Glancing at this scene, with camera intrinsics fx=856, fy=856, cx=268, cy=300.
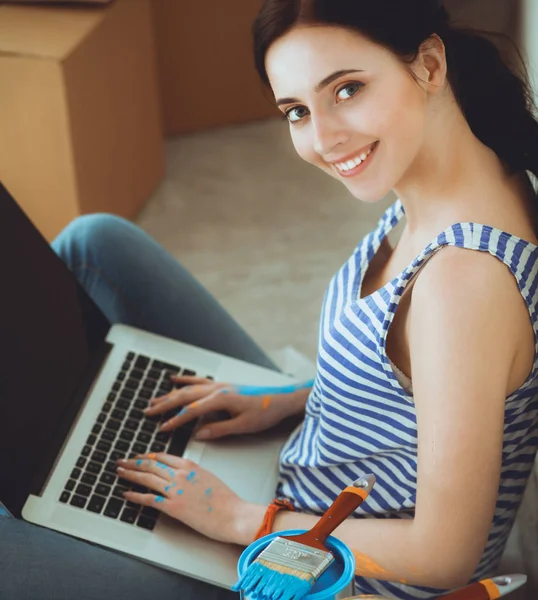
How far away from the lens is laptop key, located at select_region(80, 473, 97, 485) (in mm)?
1014

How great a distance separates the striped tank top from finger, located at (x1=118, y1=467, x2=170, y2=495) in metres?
0.16

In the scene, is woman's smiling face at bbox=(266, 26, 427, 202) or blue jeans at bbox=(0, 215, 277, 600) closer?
woman's smiling face at bbox=(266, 26, 427, 202)

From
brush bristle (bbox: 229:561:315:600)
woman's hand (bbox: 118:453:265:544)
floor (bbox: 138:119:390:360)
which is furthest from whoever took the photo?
floor (bbox: 138:119:390:360)

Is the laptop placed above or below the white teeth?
below

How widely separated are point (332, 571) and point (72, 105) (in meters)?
1.44

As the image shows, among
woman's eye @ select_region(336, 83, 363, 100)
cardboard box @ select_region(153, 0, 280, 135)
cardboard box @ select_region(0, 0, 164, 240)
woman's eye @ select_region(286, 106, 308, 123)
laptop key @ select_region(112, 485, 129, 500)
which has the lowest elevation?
laptop key @ select_region(112, 485, 129, 500)

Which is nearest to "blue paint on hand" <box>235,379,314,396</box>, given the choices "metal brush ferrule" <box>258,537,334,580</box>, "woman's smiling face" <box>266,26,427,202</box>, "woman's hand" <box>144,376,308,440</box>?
"woman's hand" <box>144,376,308,440</box>

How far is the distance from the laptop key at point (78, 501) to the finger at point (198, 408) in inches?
5.8

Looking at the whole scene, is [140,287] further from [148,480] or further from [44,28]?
[44,28]

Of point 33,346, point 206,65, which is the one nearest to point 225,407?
point 33,346

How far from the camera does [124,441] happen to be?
3.54 ft

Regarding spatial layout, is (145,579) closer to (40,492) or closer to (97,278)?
(40,492)

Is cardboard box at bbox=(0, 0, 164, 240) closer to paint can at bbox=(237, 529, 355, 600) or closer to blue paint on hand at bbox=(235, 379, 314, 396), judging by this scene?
blue paint on hand at bbox=(235, 379, 314, 396)

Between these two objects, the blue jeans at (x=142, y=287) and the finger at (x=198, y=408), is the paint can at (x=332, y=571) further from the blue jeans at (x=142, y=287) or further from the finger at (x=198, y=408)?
the blue jeans at (x=142, y=287)
